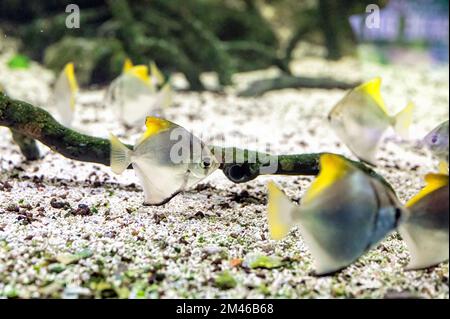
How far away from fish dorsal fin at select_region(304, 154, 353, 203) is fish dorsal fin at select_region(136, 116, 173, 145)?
105 centimetres

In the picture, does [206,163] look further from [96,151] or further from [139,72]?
[139,72]

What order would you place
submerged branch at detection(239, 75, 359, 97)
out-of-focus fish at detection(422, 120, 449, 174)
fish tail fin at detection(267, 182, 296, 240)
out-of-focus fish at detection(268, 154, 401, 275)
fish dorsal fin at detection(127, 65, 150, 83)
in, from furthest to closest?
submerged branch at detection(239, 75, 359, 97)
fish dorsal fin at detection(127, 65, 150, 83)
out-of-focus fish at detection(422, 120, 449, 174)
fish tail fin at detection(267, 182, 296, 240)
out-of-focus fish at detection(268, 154, 401, 275)

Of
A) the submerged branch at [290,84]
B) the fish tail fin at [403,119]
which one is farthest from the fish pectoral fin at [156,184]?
the submerged branch at [290,84]

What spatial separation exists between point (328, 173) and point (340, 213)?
20cm

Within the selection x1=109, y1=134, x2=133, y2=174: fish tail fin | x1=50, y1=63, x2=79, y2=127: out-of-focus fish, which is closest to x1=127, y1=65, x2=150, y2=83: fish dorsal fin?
x1=50, y1=63, x2=79, y2=127: out-of-focus fish

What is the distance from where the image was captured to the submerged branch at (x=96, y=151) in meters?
3.33

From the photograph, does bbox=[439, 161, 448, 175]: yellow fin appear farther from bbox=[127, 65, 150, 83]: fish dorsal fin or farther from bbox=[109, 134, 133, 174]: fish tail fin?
bbox=[127, 65, 150, 83]: fish dorsal fin

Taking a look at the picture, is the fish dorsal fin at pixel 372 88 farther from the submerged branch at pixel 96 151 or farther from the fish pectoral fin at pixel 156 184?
the fish pectoral fin at pixel 156 184

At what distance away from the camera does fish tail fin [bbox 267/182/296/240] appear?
7.10 feet

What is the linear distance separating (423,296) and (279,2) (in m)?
12.4

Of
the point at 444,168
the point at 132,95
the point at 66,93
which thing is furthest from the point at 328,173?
the point at 66,93

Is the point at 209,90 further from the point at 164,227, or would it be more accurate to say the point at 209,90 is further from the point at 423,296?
the point at 423,296

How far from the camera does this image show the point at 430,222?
7.26 ft

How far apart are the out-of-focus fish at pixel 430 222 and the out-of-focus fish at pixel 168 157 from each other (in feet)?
3.80
